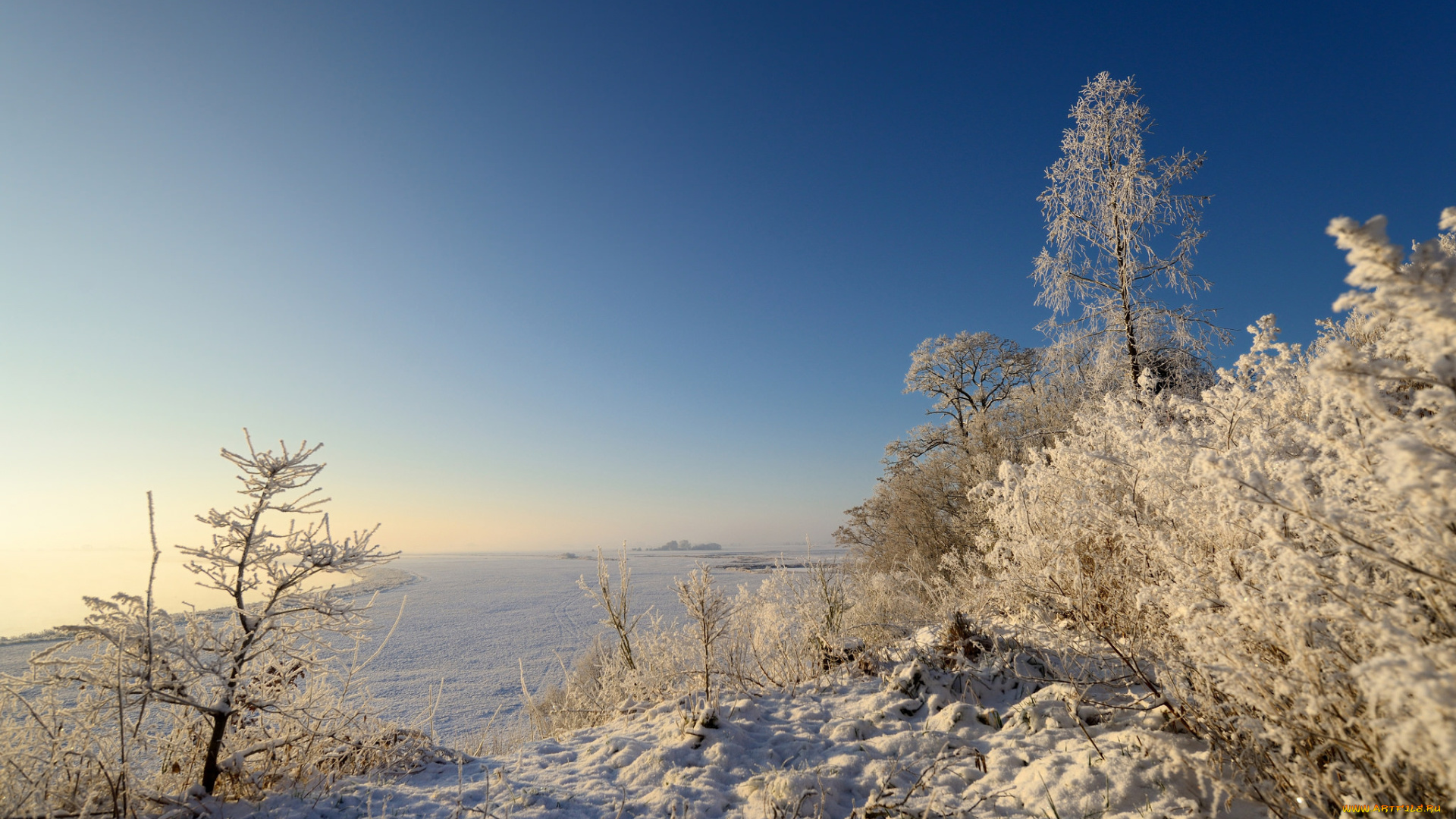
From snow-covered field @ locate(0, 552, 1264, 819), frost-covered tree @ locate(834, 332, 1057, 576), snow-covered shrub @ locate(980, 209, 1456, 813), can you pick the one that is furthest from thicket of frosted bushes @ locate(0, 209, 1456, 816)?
frost-covered tree @ locate(834, 332, 1057, 576)

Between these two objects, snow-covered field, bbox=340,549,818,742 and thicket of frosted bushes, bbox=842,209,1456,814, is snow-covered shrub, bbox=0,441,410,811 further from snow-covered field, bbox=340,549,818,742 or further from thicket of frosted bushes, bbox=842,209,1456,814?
thicket of frosted bushes, bbox=842,209,1456,814

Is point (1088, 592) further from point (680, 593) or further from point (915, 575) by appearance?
point (915, 575)

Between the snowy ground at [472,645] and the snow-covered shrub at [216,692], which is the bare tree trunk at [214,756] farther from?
the snowy ground at [472,645]

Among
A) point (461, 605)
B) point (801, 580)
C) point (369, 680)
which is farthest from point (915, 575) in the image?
point (461, 605)

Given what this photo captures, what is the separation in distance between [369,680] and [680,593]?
8569mm

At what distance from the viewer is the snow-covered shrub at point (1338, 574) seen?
4.09 feet

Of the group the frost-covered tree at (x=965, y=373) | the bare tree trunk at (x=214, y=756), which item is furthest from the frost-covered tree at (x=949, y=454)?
the bare tree trunk at (x=214, y=756)

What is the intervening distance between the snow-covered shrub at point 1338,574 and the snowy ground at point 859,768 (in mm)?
319

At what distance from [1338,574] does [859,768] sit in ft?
7.41

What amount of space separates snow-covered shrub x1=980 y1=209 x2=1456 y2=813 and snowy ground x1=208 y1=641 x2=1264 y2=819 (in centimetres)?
32

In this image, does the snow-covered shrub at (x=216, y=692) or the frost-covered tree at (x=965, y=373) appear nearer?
the snow-covered shrub at (x=216, y=692)

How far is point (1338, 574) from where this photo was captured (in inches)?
62.4

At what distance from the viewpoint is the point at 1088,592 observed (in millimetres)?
3732

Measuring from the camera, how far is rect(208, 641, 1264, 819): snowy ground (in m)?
2.29
